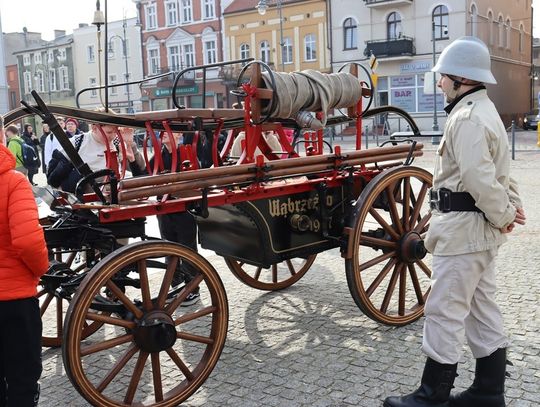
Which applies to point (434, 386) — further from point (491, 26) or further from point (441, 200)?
point (491, 26)

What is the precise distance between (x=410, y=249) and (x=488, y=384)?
4.75ft

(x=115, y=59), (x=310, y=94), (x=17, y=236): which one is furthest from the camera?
(x=115, y=59)

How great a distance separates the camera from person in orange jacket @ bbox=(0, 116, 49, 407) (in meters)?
2.73

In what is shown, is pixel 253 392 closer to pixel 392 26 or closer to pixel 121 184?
pixel 121 184

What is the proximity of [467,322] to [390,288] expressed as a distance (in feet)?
3.79

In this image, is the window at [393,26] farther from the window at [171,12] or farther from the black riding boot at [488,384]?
the black riding boot at [488,384]

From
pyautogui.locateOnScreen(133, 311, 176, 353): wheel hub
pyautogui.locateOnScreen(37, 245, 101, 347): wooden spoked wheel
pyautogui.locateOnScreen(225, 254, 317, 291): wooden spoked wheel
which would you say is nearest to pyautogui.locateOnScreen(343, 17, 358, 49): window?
pyautogui.locateOnScreen(225, 254, 317, 291): wooden spoked wheel

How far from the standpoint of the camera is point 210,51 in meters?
43.8

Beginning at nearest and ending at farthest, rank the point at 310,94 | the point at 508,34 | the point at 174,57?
the point at 310,94, the point at 508,34, the point at 174,57

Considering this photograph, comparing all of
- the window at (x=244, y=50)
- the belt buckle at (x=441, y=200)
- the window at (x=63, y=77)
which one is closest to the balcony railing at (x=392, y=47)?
the window at (x=244, y=50)

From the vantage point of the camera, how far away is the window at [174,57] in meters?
45.3

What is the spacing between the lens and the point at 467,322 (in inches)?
132

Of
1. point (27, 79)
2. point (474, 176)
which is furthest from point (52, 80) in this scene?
point (474, 176)

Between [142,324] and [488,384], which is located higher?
[142,324]
